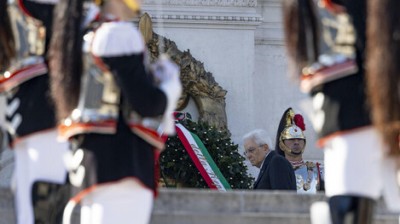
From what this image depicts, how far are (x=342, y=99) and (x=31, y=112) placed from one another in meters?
1.13

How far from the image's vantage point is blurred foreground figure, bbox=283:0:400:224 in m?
5.11

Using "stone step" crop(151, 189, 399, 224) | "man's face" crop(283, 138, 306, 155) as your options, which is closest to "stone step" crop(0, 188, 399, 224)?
"stone step" crop(151, 189, 399, 224)

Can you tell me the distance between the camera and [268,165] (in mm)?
8891

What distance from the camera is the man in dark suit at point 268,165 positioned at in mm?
8688

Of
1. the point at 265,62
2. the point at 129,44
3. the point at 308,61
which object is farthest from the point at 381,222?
the point at 265,62

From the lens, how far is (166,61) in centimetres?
523

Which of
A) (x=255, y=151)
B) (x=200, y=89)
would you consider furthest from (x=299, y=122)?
(x=255, y=151)

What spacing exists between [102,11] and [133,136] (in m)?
0.46

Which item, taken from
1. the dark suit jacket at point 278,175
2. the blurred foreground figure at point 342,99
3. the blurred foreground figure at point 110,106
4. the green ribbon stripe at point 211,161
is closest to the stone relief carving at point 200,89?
the green ribbon stripe at point 211,161

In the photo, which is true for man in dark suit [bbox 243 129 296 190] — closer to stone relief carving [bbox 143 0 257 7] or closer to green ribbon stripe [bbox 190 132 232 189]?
green ribbon stripe [bbox 190 132 232 189]

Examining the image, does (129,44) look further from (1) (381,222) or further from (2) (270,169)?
(2) (270,169)

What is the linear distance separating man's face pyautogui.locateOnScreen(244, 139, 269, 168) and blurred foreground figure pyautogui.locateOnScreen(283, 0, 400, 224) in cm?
398

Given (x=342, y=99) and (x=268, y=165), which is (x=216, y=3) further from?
(x=342, y=99)

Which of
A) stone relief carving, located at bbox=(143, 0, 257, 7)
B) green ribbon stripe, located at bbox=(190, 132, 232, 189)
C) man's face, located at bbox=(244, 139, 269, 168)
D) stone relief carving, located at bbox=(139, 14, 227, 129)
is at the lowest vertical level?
green ribbon stripe, located at bbox=(190, 132, 232, 189)
